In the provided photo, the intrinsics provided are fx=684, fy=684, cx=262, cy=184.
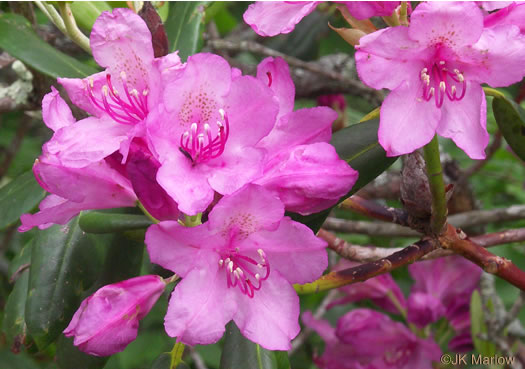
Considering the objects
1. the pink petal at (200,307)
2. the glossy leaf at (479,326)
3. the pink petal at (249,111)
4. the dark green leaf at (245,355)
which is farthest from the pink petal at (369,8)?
the glossy leaf at (479,326)

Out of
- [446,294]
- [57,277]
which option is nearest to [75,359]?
[57,277]

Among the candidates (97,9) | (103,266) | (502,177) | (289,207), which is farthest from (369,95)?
(289,207)

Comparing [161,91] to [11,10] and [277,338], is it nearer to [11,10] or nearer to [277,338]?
[277,338]

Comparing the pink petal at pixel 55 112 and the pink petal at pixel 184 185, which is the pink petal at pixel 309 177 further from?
the pink petal at pixel 55 112

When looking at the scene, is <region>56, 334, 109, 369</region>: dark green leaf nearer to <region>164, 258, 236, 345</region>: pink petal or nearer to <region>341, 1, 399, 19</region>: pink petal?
<region>164, 258, 236, 345</region>: pink petal

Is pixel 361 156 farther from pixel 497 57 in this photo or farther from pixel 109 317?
pixel 109 317
